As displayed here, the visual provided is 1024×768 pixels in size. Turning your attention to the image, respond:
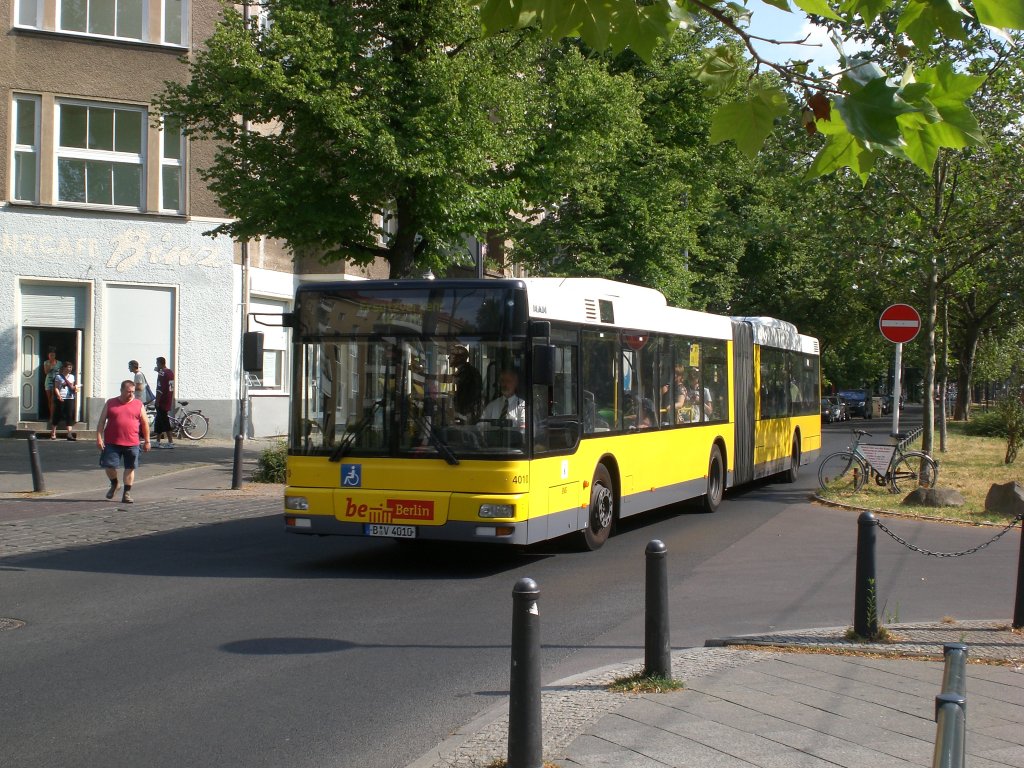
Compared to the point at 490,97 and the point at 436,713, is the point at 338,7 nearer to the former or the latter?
the point at 490,97

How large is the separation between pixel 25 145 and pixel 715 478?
1731 centimetres

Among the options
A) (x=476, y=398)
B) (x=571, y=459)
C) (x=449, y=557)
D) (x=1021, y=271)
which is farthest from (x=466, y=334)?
(x=1021, y=271)

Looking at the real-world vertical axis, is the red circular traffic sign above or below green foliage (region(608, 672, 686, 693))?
above

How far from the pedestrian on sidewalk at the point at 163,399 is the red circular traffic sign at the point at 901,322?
15.0 meters

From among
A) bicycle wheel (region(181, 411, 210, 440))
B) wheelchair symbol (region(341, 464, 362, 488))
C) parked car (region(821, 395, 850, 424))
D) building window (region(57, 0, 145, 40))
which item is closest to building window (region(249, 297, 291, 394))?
bicycle wheel (region(181, 411, 210, 440))

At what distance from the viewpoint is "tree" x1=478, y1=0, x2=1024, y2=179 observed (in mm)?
3600

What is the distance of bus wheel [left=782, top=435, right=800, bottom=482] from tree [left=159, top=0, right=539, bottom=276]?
7.17m

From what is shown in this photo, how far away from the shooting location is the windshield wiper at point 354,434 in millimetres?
10891

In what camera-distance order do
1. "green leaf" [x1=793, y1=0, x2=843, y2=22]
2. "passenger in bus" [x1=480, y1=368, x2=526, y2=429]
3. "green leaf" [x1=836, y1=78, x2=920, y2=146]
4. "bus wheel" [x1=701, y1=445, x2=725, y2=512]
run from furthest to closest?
"bus wheel" [x1=701, y1=445, x2=725, y2=512], "passenger in bus" [x1=480, y1=368, x2=526, y2=429], "green leaf" [x1=793, y1=0, x2=843, y2=22], "green leaf" [x1=836, y1=78, x2=920, y2=146]

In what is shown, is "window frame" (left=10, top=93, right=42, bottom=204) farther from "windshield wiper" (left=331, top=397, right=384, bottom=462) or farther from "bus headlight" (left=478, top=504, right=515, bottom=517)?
"bus headlight" (left=478, top=504, right=515, bottom=517)

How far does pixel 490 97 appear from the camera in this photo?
18.1 m

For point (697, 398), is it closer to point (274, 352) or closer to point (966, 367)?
point (274, 352)

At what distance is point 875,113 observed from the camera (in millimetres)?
3596

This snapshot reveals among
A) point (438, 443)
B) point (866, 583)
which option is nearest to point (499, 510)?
point (438, 443)
